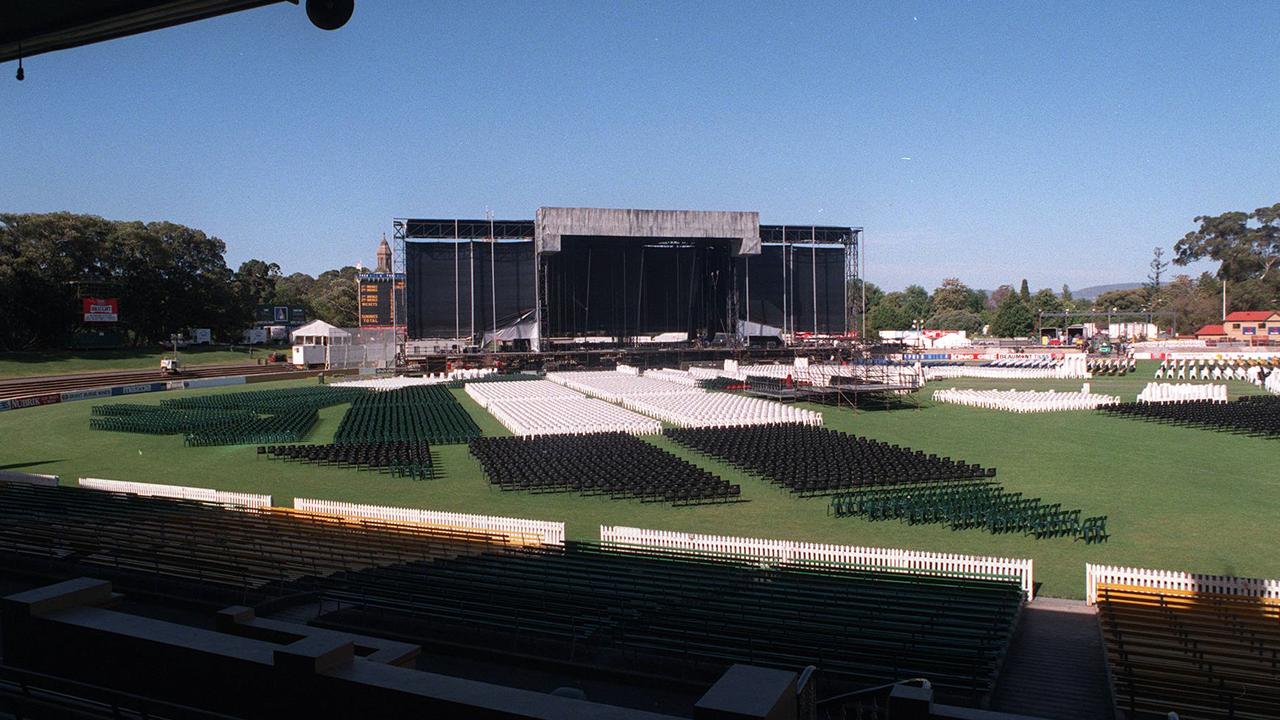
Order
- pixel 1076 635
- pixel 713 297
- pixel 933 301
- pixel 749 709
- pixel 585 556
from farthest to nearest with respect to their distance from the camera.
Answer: pixel 933 301, pixel 713 297, pixel 585 556, pixel 1076 635, pixel 749 709

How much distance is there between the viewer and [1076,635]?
444 inches

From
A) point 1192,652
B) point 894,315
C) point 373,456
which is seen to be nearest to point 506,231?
point 373,456

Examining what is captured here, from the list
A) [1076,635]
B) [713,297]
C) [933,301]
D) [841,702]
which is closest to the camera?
[841,702]

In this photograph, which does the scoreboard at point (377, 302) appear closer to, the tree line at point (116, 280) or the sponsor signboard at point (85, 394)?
the tree line at point (116, 280)

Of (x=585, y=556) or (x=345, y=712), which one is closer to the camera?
(x=345, y=712)

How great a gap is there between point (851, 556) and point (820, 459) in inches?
458

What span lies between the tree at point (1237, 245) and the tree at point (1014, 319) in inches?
1118

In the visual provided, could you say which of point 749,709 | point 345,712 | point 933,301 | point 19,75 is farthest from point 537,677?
point 933,301

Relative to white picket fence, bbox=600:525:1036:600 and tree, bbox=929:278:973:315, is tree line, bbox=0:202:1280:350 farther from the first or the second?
white picket fence, bbox=600:525:1036:600

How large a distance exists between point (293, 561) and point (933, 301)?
169 meters

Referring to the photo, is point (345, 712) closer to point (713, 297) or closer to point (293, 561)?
point (293, 561)

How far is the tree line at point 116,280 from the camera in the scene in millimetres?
71375

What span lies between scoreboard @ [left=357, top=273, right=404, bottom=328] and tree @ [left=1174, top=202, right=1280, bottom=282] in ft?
371

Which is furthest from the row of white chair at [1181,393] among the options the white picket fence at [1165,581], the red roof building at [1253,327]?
the red roof building at [1253,327]
